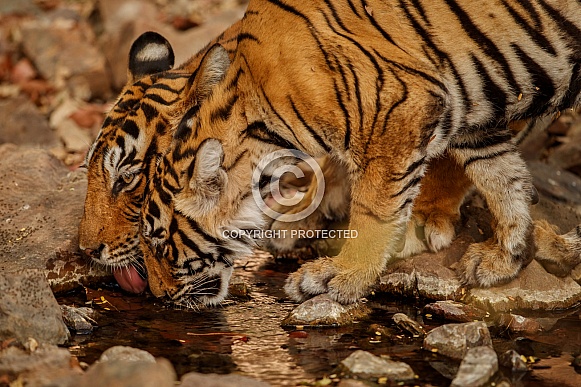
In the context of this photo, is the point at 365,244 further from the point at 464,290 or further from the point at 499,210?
the point at 499,210

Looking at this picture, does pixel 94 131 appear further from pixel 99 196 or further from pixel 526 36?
pixel 526 36

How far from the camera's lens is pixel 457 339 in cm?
440

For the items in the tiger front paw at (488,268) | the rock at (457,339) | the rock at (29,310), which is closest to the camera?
the rock at (29,310)

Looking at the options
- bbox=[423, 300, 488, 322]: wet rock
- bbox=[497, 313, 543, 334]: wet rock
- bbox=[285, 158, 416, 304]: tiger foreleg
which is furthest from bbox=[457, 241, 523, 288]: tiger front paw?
bbox=[285, 158, 416, 304]: tiger foreleg

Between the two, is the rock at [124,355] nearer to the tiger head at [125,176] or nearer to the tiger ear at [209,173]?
the tiger ear at [209,173]

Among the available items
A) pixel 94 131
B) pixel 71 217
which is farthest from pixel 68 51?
pixel 71 217

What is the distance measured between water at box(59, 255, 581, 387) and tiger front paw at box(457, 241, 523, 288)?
293mm

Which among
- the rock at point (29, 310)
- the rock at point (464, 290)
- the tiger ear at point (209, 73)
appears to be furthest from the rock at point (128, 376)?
the rock at point (464, 290)

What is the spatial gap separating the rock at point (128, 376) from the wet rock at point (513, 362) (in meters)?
1.56

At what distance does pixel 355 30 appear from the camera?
4.96 meters

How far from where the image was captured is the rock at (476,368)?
13.0 ft

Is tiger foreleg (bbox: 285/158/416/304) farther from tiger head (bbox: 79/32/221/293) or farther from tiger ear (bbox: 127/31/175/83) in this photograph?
tiger ear (bbox: 127/31/175/83)

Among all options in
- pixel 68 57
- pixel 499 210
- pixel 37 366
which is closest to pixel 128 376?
pixel 37 366

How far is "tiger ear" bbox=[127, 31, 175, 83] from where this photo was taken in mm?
5727
